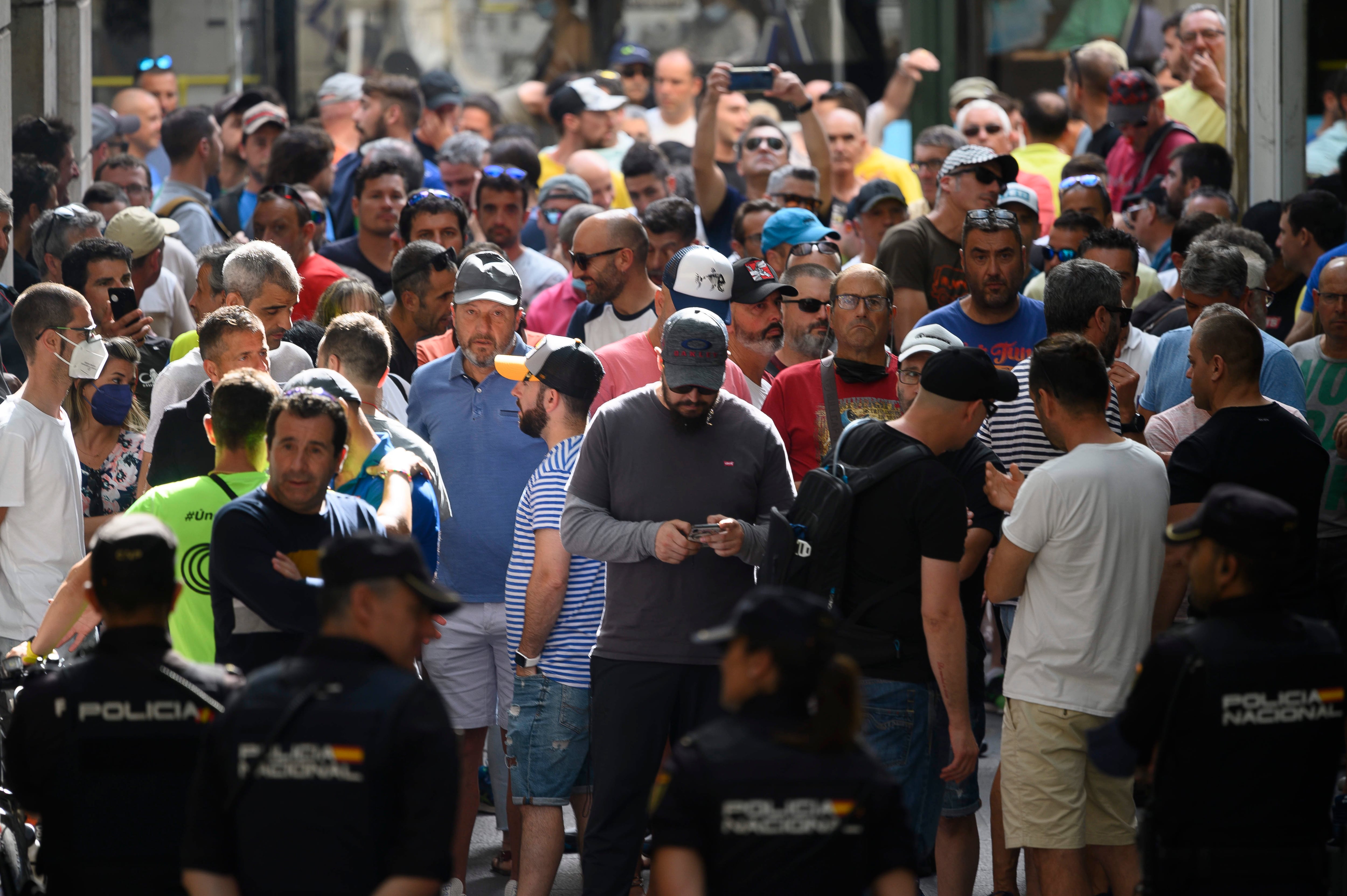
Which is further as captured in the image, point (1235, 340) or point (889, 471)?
point (1235, 340)

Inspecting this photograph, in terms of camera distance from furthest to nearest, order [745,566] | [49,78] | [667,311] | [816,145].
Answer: [49,78] → [816,145] → [667,311] → [745,566]

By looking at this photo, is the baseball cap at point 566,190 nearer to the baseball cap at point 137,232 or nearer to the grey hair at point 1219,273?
the baseball cap at point 137,232

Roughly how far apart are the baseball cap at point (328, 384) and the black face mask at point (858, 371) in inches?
75.0

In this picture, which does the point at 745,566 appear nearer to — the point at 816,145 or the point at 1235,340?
the point at 1235,340

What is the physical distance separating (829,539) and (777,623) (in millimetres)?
1555

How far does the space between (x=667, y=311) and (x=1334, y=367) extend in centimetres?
266

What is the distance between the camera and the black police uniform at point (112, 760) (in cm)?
328

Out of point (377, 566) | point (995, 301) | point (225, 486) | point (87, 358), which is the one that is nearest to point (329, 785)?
point (377, 566)

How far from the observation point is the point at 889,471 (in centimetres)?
448

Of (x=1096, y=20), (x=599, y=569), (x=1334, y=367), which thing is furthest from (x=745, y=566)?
(x=1096, y=20)

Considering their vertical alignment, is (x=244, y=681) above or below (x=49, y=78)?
below

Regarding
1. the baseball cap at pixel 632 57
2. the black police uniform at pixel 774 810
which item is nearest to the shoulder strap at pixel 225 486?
the black police uniform at pixel 774 810

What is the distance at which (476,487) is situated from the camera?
5730 mm

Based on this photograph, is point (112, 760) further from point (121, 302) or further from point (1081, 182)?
point (1081, 182)
